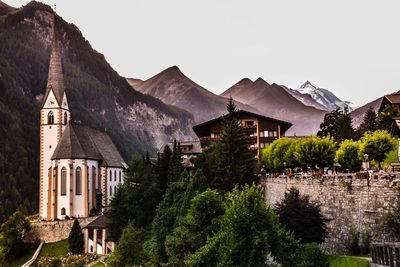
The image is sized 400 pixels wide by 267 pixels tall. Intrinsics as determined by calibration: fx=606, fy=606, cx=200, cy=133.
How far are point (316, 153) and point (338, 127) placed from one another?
3565 cm

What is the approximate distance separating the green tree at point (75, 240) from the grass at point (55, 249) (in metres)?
1.38

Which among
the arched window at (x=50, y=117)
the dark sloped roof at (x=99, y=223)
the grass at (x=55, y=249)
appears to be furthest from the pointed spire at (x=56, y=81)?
the dark sloped roof at (x=99, y=223)

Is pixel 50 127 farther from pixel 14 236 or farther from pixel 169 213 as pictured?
pixel 169 213

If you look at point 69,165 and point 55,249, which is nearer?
point 55,249

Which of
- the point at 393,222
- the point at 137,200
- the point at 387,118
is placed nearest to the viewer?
the point at 393,222

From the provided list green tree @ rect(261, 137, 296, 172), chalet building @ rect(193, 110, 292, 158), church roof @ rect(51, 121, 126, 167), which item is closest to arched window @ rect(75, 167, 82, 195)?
church roof @ rect(51, 121, 126, 167)

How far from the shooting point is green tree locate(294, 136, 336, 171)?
2287 inches

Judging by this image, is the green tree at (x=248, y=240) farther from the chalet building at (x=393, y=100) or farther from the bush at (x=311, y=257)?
the chalet building at (x=393, y=100)

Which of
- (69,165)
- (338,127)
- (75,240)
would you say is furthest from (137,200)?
(338,127)

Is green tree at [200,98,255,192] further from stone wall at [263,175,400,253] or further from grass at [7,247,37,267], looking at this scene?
grass at [7,247,37,267]

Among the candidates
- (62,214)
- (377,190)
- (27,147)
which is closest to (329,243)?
(377,190)

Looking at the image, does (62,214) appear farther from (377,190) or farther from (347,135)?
(377,190)

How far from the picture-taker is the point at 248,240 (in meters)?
30.9

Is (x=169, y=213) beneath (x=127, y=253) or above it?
above
